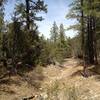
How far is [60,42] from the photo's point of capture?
78.9 m

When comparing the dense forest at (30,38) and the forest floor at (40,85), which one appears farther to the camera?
the dense forest at (30,38)

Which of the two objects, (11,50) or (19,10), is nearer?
(11,50)

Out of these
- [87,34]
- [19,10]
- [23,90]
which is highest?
[19,10]

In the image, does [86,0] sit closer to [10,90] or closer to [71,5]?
[71,5]

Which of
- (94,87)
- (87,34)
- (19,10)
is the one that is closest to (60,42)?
(87,34)

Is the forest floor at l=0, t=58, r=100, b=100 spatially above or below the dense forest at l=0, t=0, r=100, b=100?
below

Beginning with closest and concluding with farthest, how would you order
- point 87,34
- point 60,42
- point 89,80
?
1. point 89,80
2. point 87,34
3. point 60,42

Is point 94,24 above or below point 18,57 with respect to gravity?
above

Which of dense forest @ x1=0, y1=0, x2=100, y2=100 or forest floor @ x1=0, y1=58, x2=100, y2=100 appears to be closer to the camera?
forest floor @ x1=0, y1=58, x2=100, y2=100

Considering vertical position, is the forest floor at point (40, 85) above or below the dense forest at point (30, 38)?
below

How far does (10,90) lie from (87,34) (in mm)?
16649

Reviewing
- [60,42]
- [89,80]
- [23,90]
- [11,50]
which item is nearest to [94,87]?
[89,80]

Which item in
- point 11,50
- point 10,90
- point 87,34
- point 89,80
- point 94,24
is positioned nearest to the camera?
point 10,90

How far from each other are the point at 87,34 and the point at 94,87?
14275 mm
